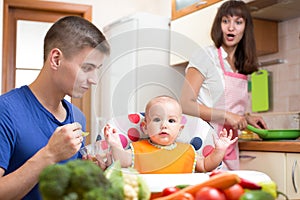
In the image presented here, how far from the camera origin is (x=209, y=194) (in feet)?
2.12

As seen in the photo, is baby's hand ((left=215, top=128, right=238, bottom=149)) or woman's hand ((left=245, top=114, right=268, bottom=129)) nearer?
baby's hand ((left=215, top=128, right=238, bottom=149))

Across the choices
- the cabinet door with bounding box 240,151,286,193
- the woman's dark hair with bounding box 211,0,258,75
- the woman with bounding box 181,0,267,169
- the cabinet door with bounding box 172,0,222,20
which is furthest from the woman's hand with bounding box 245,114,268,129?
the cabinet door with bounding box 172,0,222,20

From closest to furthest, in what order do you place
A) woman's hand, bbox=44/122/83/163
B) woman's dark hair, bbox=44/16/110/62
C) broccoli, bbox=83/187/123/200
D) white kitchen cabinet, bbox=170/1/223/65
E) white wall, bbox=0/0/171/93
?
broccoli, bbox=83/187/123/200
woman's hand, bbox=44/122/83/163
woman's dark hair, bbox=44/16/110/62
white kitchen cabinet, bbox=170/1/223/65
white wall, bbox=0/0/171/93

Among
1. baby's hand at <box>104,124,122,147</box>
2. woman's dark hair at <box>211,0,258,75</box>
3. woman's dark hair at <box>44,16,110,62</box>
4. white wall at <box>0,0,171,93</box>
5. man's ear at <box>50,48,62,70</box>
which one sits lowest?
baby's hand at <box>104,124,122,147</box>

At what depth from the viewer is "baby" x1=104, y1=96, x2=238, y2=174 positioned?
1387 millimetres

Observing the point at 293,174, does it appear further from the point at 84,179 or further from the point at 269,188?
the point at 84,179

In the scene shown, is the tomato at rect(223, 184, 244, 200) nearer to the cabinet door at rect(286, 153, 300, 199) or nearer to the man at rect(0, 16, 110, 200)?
the man at rect(0, 16, 110, 200)

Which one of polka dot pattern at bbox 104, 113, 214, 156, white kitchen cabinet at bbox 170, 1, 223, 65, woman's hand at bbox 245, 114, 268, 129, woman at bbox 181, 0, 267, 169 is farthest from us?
white kitchen cabinet at bbox 170, 1, 223, 65

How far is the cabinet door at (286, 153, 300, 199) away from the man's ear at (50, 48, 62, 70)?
1193mm

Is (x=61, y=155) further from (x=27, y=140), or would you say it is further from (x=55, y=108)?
(x=55, y=108)

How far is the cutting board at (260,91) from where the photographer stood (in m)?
2.88

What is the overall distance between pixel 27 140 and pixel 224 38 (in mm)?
1242

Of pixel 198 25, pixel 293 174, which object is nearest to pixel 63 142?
pixel 293 174

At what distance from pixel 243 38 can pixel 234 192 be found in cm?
170
